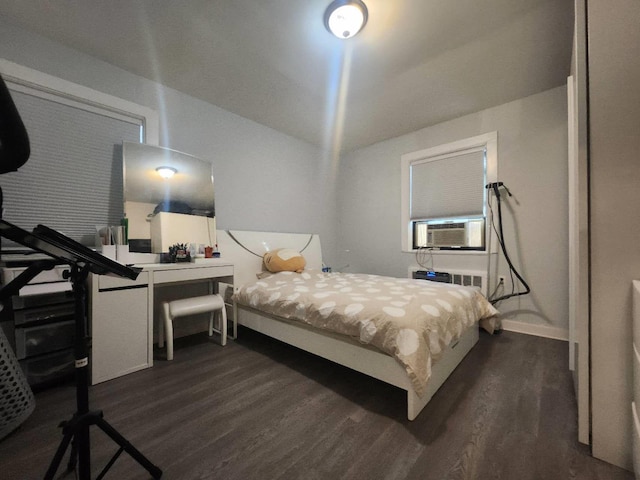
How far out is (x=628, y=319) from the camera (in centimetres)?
108

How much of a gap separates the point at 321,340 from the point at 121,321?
4.62ft

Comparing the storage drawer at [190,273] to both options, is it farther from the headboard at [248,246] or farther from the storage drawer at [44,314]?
the storage drawer at [44,314]

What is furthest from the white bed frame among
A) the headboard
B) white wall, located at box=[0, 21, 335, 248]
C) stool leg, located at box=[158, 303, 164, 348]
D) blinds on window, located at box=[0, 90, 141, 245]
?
blinds on window, located at box=[0, 90, 141, 245]

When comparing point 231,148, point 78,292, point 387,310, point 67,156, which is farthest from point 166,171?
point 387,310

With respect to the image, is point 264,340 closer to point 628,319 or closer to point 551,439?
point 551,439

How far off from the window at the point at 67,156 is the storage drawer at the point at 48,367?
845 millimetres

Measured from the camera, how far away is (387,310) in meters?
1.54

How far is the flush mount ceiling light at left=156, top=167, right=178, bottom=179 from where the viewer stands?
2434 mm

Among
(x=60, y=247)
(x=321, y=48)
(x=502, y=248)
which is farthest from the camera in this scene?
(x=502, y=248)

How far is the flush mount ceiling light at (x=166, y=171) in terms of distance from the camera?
243cm

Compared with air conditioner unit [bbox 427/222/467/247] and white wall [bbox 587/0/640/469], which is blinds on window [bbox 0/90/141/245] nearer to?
white wall [bbox 587/0/640/469]

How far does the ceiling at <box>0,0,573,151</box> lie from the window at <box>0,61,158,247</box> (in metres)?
0.39

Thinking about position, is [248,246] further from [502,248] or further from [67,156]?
[502,248]

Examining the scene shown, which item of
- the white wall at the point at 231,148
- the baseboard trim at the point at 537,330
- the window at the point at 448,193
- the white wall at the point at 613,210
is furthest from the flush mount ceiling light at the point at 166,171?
the baseboard trim at the point at 537,330
